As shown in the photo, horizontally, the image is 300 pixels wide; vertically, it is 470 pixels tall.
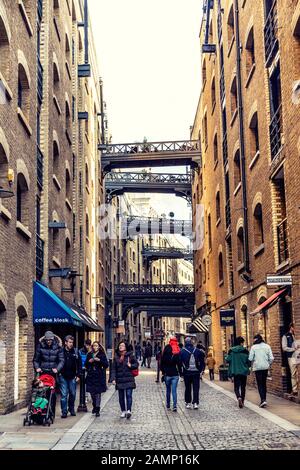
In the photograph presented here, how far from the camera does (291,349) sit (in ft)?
45.6

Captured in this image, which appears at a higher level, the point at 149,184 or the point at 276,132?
the point at 149,184

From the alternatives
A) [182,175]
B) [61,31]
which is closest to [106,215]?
[182,175]

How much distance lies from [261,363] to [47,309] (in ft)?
18.1

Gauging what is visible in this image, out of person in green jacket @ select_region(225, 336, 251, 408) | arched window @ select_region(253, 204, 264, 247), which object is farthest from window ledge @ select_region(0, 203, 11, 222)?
arched window @ select_region(253, 204, 264, 247)

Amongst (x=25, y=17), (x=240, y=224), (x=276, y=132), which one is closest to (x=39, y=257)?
(x=25, y=17)

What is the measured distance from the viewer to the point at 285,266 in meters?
15.8

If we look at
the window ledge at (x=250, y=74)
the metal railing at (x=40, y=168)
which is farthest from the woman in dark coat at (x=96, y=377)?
the window ledge at (x=250, y=74)

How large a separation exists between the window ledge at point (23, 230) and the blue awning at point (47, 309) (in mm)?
1533

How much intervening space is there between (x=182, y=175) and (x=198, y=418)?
31.6m

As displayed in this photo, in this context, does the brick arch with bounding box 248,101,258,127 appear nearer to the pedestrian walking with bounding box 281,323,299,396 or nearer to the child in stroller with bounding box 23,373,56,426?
the pedestrian walking with bounding box 281,323,299,396

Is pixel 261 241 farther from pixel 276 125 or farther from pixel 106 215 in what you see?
pixel 106 215

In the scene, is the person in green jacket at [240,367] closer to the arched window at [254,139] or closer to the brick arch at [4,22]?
the arched window at [254,139]

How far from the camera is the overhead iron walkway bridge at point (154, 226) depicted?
2082 inches

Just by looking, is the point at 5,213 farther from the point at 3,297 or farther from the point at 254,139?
the point at 254,139
